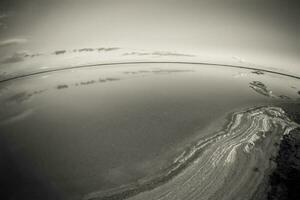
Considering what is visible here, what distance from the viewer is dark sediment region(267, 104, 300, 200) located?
670 mm

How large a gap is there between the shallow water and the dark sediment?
0.03 metres

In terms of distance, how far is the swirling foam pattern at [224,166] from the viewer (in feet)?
2.26

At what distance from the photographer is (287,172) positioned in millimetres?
741

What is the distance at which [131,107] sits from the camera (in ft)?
3.46

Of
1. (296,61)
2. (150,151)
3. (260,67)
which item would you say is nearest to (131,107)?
(150,151)

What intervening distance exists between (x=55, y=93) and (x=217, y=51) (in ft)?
2.67

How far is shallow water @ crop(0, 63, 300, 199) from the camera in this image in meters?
0.71

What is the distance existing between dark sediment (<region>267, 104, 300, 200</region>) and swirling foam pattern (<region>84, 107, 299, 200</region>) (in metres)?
0.03

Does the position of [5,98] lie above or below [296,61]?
below

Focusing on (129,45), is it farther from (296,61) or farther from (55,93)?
(296,61)

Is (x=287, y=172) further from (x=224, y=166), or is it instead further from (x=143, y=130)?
(x=143, y=130)

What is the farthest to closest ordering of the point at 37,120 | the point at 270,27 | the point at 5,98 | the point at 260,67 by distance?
the point at 260,67, the point at 270,27, the point at 5,98, the point at 37,120

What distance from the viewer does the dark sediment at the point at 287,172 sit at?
670 millimetres

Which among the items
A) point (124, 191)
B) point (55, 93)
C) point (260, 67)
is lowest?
point (124, 191)
